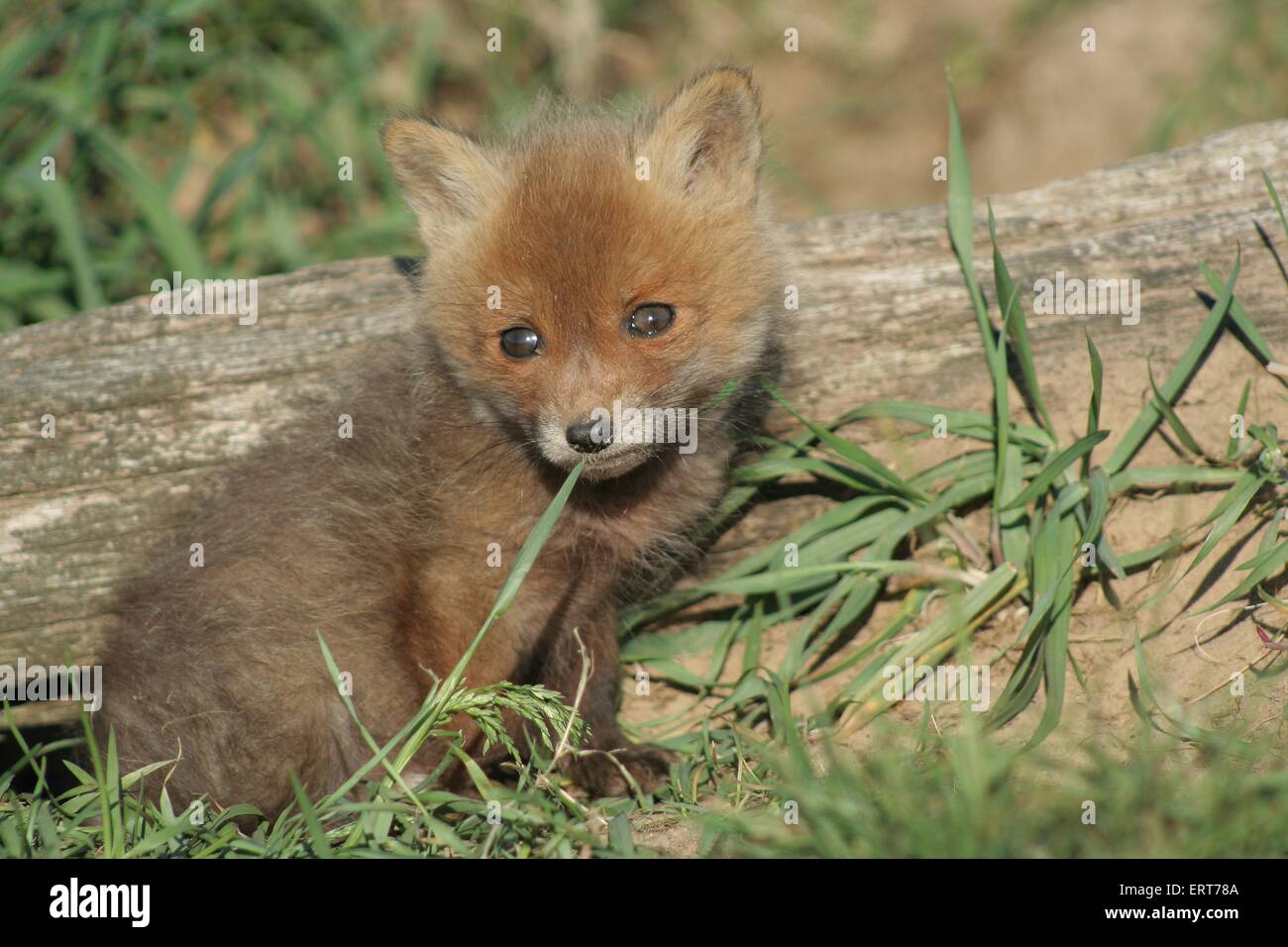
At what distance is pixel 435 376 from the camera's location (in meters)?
3.43

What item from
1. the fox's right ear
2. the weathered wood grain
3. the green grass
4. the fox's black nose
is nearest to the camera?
the green grass

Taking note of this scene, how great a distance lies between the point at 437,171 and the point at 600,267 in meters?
0.78

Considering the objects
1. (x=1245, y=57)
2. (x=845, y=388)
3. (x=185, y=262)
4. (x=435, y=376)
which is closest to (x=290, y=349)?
(x=435, y=376)

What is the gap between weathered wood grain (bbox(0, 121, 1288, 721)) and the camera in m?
3.61

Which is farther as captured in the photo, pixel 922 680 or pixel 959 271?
pixel 959 271

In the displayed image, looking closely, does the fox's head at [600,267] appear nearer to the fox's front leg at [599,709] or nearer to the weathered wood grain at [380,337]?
the weathered wood grain at [380,337]

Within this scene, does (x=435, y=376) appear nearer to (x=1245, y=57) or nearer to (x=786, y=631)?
(x=786, y=631)

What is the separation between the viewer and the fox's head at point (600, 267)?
2.98m

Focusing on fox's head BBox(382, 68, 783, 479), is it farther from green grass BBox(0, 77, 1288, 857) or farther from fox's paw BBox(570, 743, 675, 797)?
fox's paw BBox(570, 743, 675, 797)

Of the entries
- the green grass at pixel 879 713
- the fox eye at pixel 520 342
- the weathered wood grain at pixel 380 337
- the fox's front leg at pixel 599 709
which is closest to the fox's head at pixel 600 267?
the fox eye at pixel 520 342

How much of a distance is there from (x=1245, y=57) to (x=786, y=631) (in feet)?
15.7

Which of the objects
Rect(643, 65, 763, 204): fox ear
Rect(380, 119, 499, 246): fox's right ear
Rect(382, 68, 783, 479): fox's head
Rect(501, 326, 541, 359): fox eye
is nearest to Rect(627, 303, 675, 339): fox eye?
Rect(382, 68, 783, 479): fox's head

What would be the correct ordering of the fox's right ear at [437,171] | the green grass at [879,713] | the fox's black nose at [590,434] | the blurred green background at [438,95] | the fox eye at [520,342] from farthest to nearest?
the blurred green background at [438,95], the fox's right ear at [437,171], the fox eye at [520,342], the fox's black nose at [590,434], the green grass at [879,713]

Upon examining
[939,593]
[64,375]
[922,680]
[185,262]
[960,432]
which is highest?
[185,262]
